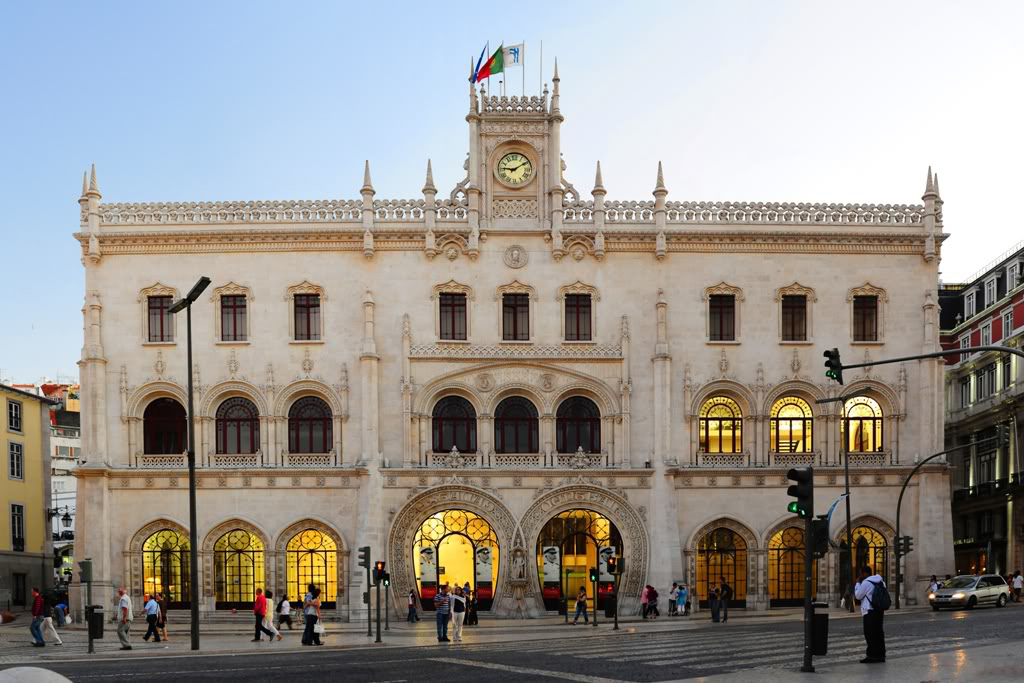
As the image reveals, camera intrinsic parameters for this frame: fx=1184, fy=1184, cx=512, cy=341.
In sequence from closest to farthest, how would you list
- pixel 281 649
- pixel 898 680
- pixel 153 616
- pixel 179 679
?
pixel 898 680
pixel 179 679
pixel 281 649
pixel 153 616

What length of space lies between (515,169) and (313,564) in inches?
Answer: 736

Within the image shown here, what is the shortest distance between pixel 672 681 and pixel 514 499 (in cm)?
2846

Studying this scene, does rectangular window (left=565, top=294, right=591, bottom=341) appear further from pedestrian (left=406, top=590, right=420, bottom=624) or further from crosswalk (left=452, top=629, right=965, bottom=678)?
crosswalk (left=452, top=629, right=965, bottom=678)

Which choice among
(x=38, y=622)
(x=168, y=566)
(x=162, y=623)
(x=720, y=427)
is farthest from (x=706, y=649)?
(x=168, y=566)

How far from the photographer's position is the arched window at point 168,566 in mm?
48312

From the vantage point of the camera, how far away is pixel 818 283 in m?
50.9

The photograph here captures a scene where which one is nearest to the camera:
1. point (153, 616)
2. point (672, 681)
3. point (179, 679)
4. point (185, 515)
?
point (672, 681)

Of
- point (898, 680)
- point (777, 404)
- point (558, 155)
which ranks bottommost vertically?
point (898, 680)

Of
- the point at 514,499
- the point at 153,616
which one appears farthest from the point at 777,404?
the point at 153,616

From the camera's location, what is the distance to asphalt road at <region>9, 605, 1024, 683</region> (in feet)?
74.3

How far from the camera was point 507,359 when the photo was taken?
49375mm

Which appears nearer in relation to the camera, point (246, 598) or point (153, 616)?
point (153, 616)

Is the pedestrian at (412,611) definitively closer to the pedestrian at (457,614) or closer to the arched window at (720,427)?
the pedestrian at (457,614)

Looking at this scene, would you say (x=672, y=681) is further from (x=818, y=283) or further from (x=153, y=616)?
(x=818, y=283)
